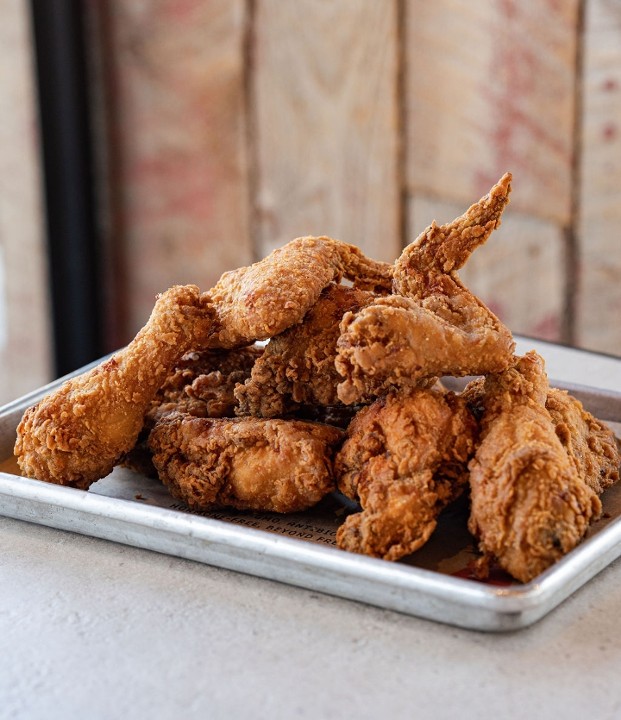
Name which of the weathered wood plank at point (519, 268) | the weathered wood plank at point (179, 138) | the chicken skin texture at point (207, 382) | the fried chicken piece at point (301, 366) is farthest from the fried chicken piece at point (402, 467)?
the weathered wood plank at point (179, 138)

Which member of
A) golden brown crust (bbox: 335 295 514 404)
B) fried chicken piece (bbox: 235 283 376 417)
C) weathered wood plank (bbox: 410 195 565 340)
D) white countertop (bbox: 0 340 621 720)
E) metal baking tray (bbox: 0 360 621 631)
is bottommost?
weathered wood plank (bbox: 410 195 565 340)

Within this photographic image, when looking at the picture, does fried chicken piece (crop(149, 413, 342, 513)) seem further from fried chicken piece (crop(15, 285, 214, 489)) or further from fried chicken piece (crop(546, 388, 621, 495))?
fried chicken piece (crop(546, 388, 621, 495))

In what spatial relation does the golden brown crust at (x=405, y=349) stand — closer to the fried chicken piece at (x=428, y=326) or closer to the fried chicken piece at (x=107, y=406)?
the fried chicken piece at (x=428, y=326)

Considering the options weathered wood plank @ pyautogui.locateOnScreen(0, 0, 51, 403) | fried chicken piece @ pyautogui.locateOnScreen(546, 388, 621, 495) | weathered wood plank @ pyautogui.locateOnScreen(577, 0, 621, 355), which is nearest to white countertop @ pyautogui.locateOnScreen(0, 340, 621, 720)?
fried chicken piece @ pyautogui.locateOnScreen(546, 388, 621, 495)

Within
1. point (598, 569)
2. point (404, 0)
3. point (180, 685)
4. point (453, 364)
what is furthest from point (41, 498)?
point (404, 0)

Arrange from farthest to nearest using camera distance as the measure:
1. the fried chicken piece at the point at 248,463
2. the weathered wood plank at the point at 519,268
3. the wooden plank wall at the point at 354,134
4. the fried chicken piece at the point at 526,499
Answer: the weathered wood plank at the point at 519,268, the wooden plank wall at the point at 354,134, the fried chicken piece at the point at 248,463, the fried chicken piece at the point at 526,499

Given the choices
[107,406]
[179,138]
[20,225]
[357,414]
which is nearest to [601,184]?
[179,138]

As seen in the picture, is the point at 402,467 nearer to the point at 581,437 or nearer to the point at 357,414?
the point at 357,414
